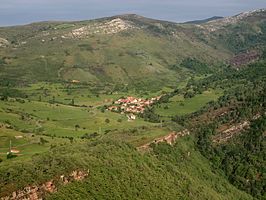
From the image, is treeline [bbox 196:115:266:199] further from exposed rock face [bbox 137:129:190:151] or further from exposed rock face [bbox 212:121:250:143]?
exposed rock face [bbox 137:129:190:151]

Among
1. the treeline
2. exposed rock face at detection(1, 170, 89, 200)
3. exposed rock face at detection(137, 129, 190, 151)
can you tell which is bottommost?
the treeline

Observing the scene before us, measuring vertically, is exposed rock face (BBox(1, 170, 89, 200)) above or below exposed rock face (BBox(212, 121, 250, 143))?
above

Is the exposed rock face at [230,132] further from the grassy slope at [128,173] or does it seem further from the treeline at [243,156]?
the grassy slope at [128,173]

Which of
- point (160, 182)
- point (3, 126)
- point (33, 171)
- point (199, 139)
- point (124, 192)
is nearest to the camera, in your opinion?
point (33, 171)

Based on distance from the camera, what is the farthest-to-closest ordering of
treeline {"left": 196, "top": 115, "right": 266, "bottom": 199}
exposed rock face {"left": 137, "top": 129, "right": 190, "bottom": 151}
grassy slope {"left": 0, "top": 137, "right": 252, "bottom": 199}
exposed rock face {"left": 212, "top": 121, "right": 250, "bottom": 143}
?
exposed rock face {"left": 212, "top": 121, "right": 250, "bottom": 143} → treeline {"left": 196, "top": 115, "right": 266, "bottom": 199} → exposed rock face {"left": 137, "top": 129, "right": 190, "bottom": 151} → grassy slope {"left": 0, "top": 137, "right": 252, "bottom": 199}

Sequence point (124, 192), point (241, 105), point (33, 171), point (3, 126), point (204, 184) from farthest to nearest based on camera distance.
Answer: point (241, 105) < point (3, 126) < point (204, 184) < point (124, 192) < point (33, 171)

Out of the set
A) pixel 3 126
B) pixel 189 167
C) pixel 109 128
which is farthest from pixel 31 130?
pixel 189 167

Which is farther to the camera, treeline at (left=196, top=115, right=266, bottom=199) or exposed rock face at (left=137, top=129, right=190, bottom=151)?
treeline at (left=196, top=115, right=266, bottom=199)

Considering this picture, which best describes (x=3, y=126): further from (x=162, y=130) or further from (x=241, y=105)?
(x=241, y=105)

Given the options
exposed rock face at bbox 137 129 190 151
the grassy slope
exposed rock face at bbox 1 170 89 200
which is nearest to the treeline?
the grassy slope
